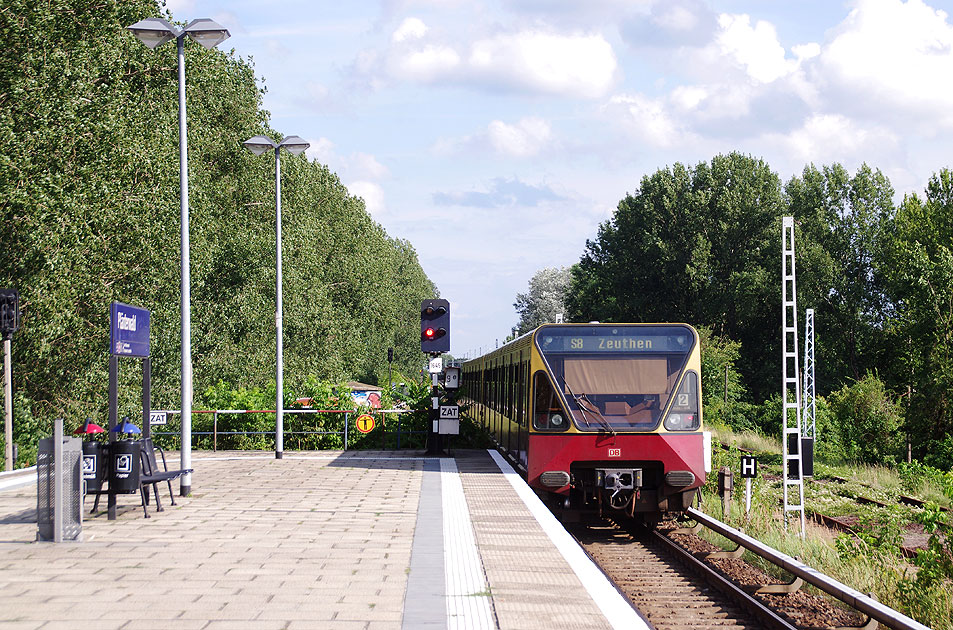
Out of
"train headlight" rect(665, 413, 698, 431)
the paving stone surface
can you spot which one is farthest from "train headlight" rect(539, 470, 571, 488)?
the paving stone surface

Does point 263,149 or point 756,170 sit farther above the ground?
point 756,170

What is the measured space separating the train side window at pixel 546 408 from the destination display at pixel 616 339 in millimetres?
491

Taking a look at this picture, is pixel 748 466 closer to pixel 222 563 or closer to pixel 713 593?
pixel 713 593

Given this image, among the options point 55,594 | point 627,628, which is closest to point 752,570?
point 627,628

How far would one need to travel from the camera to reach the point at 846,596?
9.09 metres

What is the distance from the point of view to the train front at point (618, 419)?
14.5 meters

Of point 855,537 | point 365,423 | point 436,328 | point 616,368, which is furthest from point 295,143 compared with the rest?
point 855,537

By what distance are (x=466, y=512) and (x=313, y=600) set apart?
17.5 ft

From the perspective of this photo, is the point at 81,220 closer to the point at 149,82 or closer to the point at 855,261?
the point at 149,82

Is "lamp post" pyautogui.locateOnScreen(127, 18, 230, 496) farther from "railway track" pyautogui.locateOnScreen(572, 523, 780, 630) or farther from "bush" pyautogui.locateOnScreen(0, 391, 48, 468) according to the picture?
"bush" pyautogui.locateOnScreen(0, 391, 48, 468)

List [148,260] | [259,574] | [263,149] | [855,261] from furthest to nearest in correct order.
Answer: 1. [855,261]
2. [148,260]
3. [263,149]
4. [259,574]

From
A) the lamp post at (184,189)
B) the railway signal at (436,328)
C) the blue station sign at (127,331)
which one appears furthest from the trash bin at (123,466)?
the railway signal at (436,328)

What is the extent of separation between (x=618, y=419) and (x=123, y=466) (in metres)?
6.74

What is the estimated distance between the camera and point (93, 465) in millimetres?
12250
